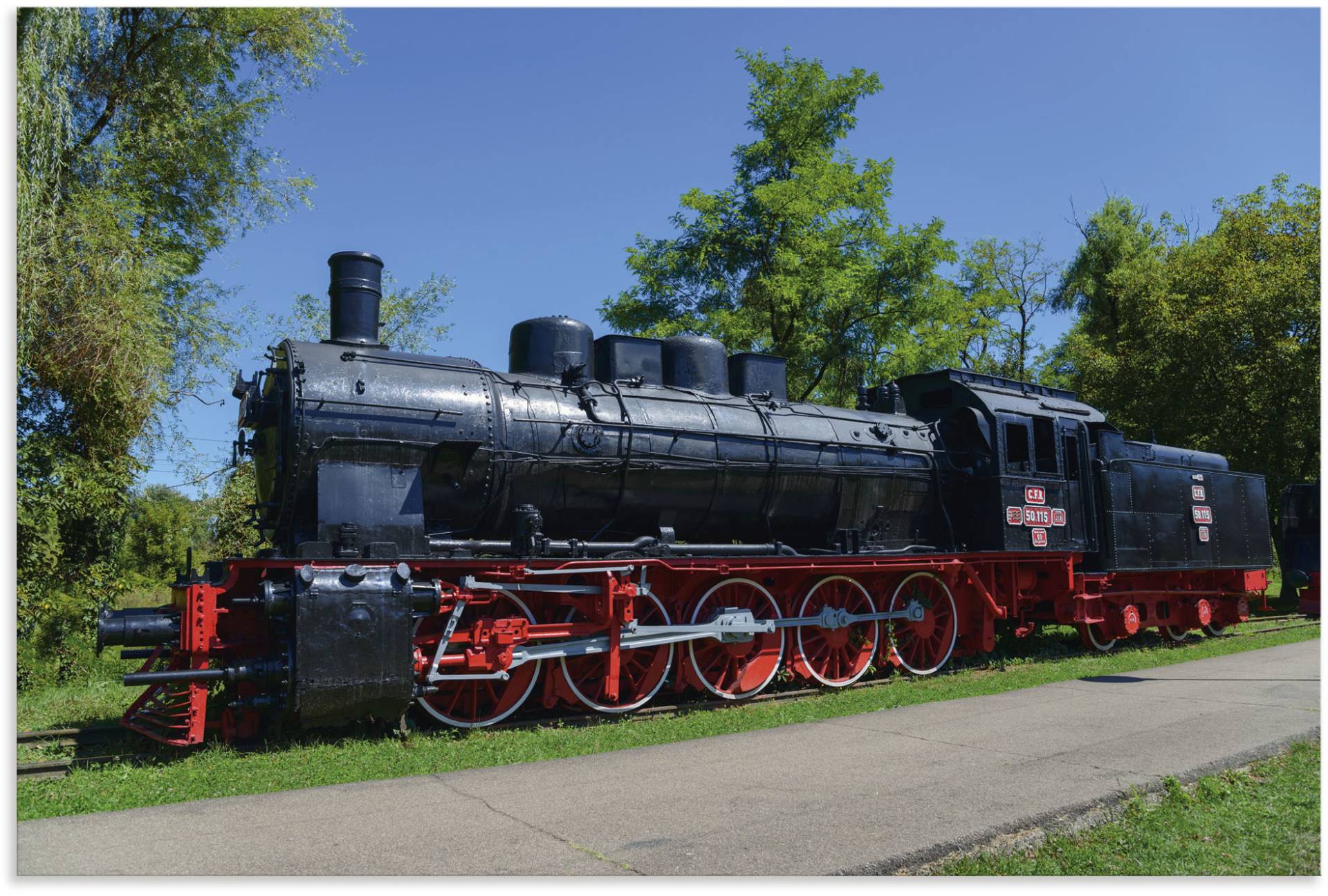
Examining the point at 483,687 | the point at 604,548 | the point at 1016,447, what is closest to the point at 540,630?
the point at 483,687

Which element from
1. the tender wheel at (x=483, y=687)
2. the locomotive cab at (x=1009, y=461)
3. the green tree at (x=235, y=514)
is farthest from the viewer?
the green tree at (x=235, y=514)

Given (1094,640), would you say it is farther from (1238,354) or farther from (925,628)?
(1238,354)

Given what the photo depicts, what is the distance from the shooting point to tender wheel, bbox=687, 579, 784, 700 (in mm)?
8961

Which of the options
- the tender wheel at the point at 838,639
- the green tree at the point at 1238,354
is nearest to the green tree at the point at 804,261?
the green tree at the point at 1238,354

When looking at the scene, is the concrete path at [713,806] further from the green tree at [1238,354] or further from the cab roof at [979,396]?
the green tree at [1238,354]

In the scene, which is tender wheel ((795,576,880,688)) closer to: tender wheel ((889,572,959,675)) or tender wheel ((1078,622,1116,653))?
tender wheel ((889,572,959,675))

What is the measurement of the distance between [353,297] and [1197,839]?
24.1 ft

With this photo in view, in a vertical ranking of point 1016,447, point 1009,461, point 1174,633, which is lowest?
point 1174,633

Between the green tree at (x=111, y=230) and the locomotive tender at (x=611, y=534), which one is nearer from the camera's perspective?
the locomotive tender at (x=611, y=534)

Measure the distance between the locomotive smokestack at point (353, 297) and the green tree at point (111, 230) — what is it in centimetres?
382

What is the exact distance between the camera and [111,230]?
11031 millimetres

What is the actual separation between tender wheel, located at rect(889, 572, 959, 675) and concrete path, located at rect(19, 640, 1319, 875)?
10.6ft

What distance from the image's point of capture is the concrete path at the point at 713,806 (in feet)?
13.1

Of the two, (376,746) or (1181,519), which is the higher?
(1181,519)
